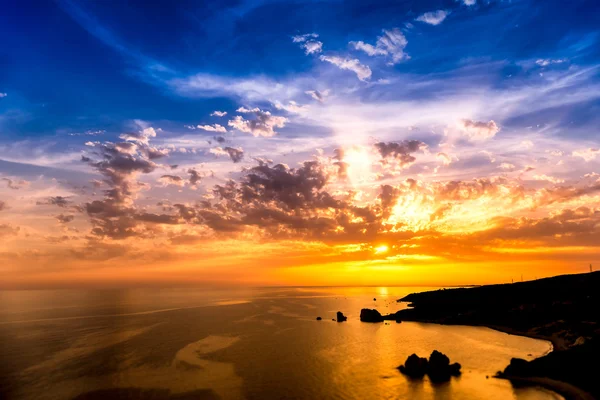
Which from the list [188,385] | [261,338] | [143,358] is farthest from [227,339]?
[188,385]

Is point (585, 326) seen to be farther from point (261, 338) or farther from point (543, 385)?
point (261, 338)

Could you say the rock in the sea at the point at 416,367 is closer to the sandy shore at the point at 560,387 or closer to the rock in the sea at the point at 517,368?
the sandy shore at the point at 560,387

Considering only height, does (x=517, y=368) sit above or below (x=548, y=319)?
below

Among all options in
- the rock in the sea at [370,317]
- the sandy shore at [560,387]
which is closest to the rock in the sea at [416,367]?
the sandy shore at [560,387]

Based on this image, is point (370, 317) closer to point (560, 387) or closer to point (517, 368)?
point (517, 368)

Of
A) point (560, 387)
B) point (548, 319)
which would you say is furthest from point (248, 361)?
point (548, 319)

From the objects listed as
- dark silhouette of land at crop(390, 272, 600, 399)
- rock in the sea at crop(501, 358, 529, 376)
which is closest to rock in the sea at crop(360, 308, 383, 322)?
dark silhouette of land at crop(390, 272, 600, 399)
